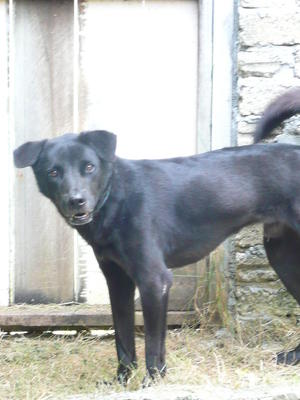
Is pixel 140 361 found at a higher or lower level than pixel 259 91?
lower

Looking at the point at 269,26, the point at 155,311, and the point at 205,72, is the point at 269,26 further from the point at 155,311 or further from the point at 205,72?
the point at 155,311

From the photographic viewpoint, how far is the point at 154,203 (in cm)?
407

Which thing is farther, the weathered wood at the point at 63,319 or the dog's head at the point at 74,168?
the weathered wood at the point at 63,319

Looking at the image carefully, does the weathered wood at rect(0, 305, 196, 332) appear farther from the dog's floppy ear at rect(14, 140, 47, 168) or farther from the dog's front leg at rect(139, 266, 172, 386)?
the dog's floppy ear at rect(14, 140, 47, 168)

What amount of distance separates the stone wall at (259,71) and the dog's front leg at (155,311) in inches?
35.2

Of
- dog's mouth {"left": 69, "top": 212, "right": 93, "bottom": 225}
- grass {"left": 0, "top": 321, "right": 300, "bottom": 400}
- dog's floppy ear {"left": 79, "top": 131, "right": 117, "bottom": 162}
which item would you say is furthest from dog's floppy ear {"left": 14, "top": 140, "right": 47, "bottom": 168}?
grass {"left": 0, "top": 321, "right": 300, "bottom": 400}

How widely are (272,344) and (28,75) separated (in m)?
2.15

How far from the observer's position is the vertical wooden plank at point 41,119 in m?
5.06

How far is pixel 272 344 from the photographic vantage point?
4680 mm

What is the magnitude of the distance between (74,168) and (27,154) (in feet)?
0.82

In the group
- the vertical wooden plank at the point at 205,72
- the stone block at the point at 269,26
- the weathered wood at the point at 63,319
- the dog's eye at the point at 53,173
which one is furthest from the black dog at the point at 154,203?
the weathered wood at the point at 63,319

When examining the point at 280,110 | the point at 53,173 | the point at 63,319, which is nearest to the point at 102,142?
the point at 53,173

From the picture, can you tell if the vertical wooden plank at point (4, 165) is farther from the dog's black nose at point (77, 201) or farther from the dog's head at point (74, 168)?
the dog's black nose at point (77, 201)

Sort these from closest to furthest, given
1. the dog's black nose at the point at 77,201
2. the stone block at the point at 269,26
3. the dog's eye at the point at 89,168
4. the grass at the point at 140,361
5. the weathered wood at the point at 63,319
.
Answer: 1. the dog's black nose at the point at 77,201
2. the dog's eye at the point at 89,168
3. the grass at the point at 140,361
4. the stone block at the point at 269,26
5. the weathered wood at the point at 63,319
